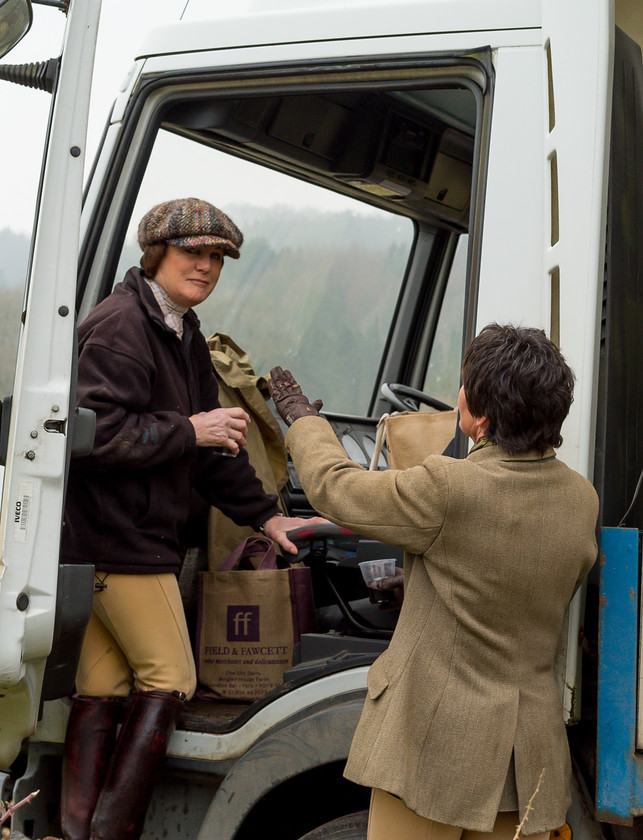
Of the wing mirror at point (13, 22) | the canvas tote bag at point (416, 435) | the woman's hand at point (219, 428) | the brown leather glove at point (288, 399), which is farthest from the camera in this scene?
the woman's hand at point (219, 428)

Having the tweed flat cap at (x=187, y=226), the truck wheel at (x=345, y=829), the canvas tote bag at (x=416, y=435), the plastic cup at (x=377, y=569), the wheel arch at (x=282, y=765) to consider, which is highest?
the tweed flat cap at (x=187, y=226)

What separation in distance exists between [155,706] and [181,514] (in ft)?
1.53

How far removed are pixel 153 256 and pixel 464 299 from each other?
2.71 ft

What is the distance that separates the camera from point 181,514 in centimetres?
252

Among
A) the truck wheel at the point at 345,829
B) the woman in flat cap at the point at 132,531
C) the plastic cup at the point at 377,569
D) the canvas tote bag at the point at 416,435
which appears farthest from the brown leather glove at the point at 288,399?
the truck wheel at the point at 345,829

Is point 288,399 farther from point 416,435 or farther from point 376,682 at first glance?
point 376,682

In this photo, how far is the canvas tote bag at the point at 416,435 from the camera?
225 centimetres

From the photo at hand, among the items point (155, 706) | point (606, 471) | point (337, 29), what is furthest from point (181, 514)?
point (337, 29)

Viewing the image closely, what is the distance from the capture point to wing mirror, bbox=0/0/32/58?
1.90m

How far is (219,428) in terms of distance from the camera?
2.48m

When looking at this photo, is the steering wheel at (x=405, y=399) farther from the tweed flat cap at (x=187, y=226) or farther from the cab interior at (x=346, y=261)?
the tweed flat cap at (x=187, y=226)

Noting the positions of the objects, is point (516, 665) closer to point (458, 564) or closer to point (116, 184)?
point (458, 564)

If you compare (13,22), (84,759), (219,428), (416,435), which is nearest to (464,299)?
(416,435)

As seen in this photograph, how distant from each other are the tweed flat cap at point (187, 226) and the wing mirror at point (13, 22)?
0.70 meters
